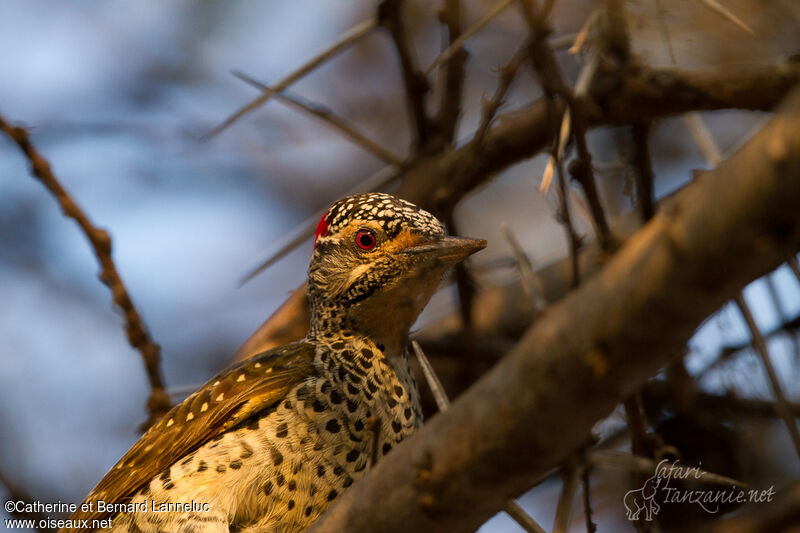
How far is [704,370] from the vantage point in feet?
14.7

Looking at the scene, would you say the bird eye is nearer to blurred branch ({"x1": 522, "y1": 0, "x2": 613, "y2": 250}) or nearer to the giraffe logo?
blurred branch ({"x1": 522, "y1": 0, "x2": 613, "y2": 250})

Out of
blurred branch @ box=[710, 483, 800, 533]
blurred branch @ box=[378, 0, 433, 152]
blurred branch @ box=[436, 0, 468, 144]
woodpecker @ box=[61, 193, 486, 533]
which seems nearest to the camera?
blurred branch @ box=[710, 483, 800, 533]

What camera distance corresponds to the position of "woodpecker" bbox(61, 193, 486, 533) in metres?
3.00

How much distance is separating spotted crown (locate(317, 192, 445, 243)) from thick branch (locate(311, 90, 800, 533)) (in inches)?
79.3

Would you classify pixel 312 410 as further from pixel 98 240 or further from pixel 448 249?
pixel 98 240

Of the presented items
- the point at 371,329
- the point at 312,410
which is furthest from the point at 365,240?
the point at 312,410

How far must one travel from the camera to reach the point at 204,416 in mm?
3334

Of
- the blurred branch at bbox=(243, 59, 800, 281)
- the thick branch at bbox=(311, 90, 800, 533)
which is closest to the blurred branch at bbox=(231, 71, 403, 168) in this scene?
the blurred branch at bbox=(243, 59, 800, 281)

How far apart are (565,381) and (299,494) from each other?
5.94 ft

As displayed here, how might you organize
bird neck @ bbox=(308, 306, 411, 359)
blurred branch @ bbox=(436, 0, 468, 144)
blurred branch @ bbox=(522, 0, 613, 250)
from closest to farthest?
blurred branch @ bbox=(522, 0, 613, 250)
bird neck @ bbox=(308, 306, 411, 359)
blurred branch @ bbox=(436, 0, 468, 144)

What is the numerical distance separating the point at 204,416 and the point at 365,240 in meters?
0.99

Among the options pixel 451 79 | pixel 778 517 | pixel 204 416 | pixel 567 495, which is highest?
pixel 451 79

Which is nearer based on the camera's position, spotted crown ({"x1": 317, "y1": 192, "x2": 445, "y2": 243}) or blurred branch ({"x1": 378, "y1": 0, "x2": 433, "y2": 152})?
spotted crown ({"x1": 317, "y1": 192, "x2": 445, "y2": 243})

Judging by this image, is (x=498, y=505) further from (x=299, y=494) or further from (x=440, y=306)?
(x=440, y=306)
